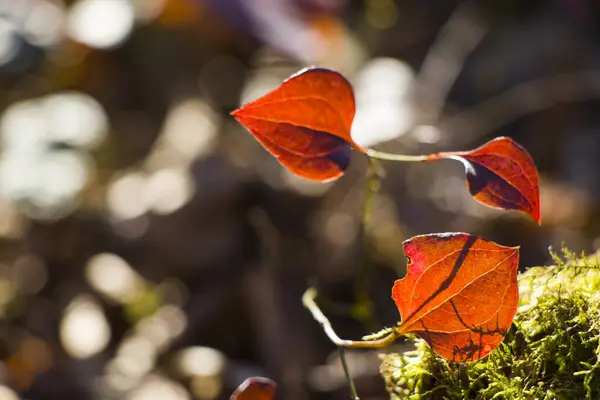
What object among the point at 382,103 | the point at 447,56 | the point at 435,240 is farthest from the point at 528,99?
the point at 435,240

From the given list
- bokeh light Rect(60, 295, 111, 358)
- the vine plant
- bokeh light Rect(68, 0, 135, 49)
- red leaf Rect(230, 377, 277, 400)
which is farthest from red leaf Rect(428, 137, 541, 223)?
bokeh light Rect(68, 0, 135, 49)

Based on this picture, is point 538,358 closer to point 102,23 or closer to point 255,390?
point 255,390

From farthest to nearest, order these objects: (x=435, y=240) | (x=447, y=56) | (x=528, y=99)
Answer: (x=447, y=56) → (x=528, y=99) → (x=435, y=240)

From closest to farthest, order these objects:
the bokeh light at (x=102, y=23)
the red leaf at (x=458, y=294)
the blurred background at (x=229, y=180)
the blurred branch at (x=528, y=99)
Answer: the red leaf at (x=458, y=294), the blurred background at (x=229, y=180), the blurred branch at (x=528, y=99), the bokeh light at (x=102, y=23)

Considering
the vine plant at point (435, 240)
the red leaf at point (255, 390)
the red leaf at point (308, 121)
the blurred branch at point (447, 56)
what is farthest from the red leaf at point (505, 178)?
the blurred branch at point (447, 56)

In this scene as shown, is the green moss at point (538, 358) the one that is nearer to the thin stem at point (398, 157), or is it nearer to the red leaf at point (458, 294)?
the red leaf at point (458, 294)

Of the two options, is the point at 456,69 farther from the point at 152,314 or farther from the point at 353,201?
the point at 152,314
